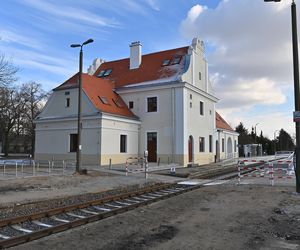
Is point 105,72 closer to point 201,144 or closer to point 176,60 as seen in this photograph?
point 176,60

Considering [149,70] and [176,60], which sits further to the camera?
[149,70]

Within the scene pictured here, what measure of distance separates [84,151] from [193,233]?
81.3 feet

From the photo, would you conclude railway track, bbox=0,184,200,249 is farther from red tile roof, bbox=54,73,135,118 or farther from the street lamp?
red tile roof, bbox=54,73,135,118

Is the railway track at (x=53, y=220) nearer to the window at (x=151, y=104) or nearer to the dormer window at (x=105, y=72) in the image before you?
the window at (x=151, y=104)

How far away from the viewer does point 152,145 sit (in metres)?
36.0

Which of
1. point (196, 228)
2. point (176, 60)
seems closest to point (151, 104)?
point (176, 60)

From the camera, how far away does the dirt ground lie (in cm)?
713

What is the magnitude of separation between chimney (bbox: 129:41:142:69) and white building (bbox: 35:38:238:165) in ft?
4.15

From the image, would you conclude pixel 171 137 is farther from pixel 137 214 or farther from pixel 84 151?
pixel 137 214

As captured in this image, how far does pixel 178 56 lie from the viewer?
38.6m

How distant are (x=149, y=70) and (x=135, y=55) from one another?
4.05m

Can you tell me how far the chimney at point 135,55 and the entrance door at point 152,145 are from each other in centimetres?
921

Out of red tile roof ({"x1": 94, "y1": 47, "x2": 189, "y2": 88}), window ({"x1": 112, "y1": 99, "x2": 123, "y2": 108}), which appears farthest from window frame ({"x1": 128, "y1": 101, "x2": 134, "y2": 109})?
red tile roof ({"x1": 94, "y1": 47, "x2": 189, "y2": 88})

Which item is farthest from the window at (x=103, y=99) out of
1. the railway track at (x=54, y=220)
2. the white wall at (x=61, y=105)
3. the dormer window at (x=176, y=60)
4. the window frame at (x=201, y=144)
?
the railway track at (x=54, y=220)
